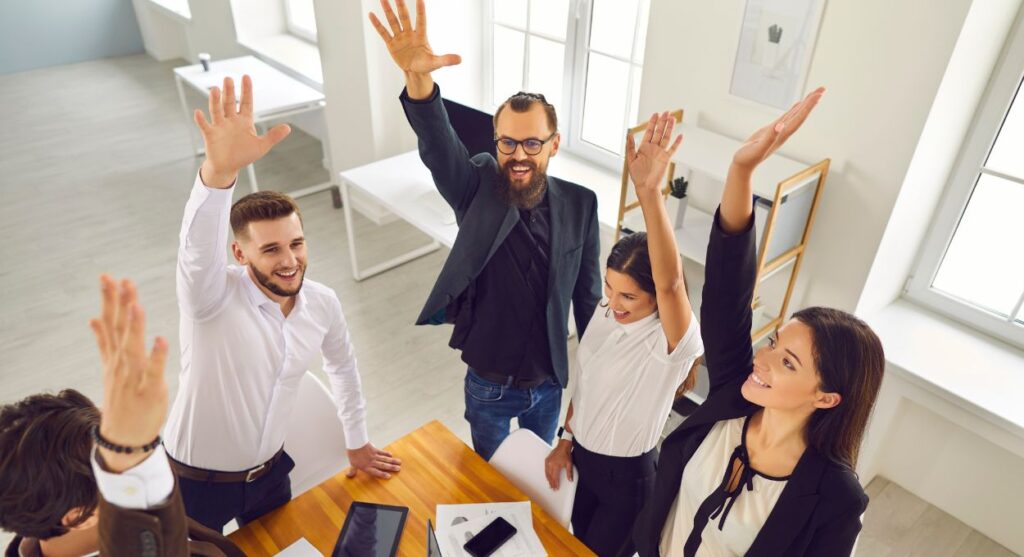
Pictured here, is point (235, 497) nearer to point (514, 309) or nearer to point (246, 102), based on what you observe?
point (514, 309)

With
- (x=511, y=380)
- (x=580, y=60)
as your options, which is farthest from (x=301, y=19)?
(x=511, y=380)

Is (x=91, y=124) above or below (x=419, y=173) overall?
below

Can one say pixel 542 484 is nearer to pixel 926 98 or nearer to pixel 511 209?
pixel 511 209

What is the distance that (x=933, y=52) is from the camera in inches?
87.1

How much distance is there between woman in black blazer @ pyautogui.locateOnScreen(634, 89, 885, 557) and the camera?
133cm

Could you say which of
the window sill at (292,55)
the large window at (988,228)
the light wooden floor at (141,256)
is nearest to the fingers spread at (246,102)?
the light wooden floor at (141,256)

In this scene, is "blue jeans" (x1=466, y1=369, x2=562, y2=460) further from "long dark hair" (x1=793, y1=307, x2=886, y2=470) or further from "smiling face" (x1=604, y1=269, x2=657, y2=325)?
"long dark hair" (x1=793, y1=307, x2=886, y2=470)

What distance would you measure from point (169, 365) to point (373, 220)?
1.74 meters

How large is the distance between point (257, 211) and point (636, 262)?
0.94m

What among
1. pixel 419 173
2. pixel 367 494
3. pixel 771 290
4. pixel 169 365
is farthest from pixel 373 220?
pixel 367 494

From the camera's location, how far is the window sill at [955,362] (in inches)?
95.9

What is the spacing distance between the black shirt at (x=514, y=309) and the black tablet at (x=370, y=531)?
21.4 inches

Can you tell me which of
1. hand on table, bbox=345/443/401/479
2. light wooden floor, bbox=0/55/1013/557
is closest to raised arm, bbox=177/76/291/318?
hand on table, bbox=345/443/401/479

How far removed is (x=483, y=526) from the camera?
5.99 feet
